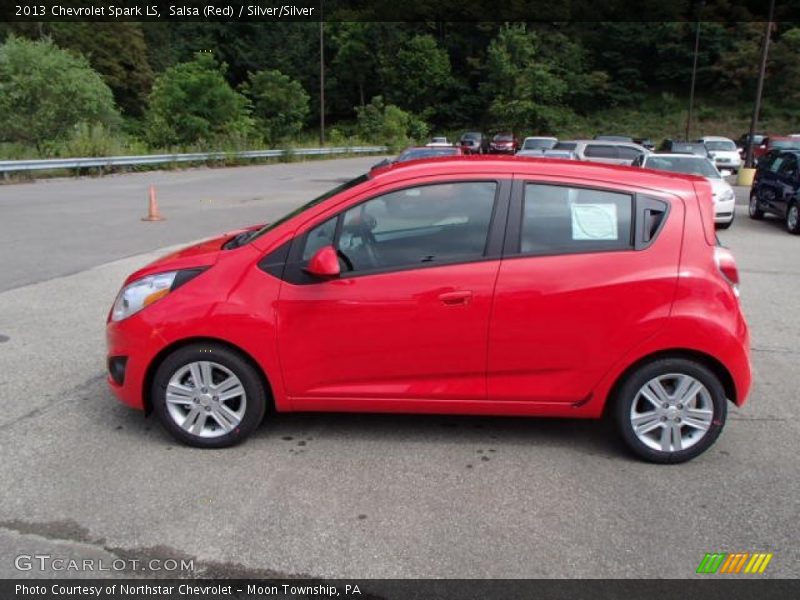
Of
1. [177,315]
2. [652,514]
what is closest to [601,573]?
[652,514]

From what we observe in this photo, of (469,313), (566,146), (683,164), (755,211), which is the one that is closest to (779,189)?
(755,211)

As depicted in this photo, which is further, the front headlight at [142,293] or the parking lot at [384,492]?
the front headlight at [142,293]

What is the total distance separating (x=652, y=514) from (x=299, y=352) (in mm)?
2072

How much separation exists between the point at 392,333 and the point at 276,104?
4396 cm

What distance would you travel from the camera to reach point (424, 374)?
13.0 feet

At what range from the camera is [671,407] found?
3.90 meters

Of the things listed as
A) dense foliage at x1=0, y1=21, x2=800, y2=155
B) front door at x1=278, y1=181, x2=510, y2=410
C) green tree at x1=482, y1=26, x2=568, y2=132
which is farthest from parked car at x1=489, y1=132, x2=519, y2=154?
front door at x1=278, y1=181, x2=510, y2=410

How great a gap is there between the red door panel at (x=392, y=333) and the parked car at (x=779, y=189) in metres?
12.3

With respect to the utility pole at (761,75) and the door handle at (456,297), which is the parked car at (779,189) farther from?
the door handle at (456,297)

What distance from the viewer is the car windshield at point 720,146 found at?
3241cm

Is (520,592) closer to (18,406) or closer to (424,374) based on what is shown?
(424,374)

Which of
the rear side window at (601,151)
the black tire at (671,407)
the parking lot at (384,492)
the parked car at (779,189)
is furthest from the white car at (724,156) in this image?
the black tire at (671,407)

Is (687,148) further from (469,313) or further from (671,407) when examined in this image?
(469,313)

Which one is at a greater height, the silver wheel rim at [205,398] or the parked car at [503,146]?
the parked car at [503,146]
